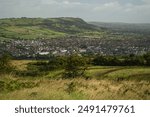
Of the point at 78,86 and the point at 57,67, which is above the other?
the point at 78,86

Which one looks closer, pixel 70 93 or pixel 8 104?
pixel 8 104

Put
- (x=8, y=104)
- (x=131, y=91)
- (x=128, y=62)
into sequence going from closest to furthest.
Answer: (x=8, y=104)
(x=131, y=91)
(x=128, y=62)

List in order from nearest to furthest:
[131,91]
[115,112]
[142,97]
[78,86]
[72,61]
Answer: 1. [115,112]
2. [142,97]
3. [131,91]
4. [78,86]
5. [72,61]

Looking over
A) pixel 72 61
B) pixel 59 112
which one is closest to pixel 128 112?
pixel 59 112

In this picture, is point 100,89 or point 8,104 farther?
point 100,89

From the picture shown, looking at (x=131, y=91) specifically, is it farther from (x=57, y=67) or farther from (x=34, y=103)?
(x=57, y=67)

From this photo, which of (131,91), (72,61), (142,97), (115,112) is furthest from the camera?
(72,61)

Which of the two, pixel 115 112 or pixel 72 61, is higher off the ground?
pixel 115 112

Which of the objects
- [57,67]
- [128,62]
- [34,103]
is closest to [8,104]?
[34,103]

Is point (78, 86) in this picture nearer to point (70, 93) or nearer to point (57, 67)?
point (70, 93)
